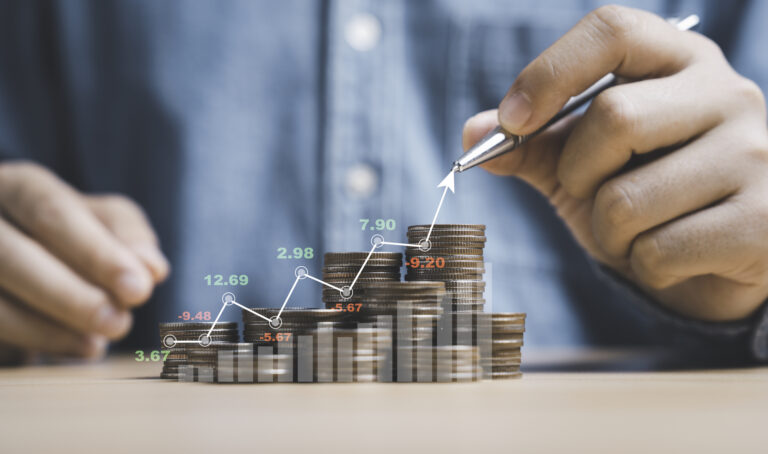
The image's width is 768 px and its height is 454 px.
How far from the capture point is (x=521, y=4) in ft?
5.94

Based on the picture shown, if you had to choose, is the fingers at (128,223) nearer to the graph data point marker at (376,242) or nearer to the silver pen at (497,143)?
the graph data point marker at (376,242)

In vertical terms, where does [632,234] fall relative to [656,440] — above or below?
above

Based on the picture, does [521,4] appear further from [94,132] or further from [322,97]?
[94,132]

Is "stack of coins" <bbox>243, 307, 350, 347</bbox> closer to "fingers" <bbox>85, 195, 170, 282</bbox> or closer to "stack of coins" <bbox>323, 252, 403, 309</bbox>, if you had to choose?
"stack of coins" <bbox>323, 252, 403, 309</bbox>

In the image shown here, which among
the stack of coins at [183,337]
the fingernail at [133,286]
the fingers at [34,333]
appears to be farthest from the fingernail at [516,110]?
the fingers at [34,333]

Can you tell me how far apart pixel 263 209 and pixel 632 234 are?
0.96 m

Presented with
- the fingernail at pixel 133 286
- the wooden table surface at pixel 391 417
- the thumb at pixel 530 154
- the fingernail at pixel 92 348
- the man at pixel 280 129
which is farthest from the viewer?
the man at pixel 280 129

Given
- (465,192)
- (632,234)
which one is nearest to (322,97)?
(465,192)

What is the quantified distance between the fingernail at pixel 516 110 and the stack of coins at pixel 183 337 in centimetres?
44

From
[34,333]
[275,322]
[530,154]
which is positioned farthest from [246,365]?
[34,333]

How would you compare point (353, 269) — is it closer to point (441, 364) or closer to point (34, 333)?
point (441, 364)

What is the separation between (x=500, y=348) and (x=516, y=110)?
31 centimetres

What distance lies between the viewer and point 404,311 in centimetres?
85

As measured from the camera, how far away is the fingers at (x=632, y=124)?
3.21 ft
